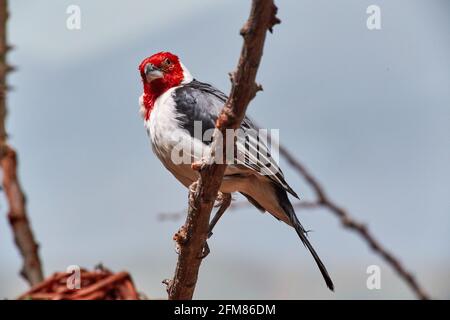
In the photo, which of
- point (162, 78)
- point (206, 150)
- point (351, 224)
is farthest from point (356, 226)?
point (162, 78)

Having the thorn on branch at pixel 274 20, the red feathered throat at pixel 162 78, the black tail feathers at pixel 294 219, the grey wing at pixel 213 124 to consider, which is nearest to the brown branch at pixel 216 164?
the thorn on branch at pixel 274 20

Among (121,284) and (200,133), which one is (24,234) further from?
(200,133)

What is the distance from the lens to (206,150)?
12.6 ft

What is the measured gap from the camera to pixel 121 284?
3.70 meters

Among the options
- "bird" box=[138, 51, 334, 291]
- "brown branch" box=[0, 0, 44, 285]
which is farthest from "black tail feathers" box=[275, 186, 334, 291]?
"brown branch" box=[0, 0, 44, 285]

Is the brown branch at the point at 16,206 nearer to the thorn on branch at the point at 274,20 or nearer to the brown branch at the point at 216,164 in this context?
the brown branch at the point at 216,164

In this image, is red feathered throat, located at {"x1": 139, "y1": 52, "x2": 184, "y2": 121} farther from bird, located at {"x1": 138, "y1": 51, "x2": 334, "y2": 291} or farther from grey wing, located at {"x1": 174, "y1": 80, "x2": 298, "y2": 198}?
grey wing, located at {"x1": 174, "y1": 80, "x2": 298, "y2": 198}

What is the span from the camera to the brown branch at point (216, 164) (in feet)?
8.06

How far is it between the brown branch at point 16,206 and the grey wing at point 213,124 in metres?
1.29

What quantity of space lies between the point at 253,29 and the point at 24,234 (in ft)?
9.09

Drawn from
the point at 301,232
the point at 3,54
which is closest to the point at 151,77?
the point at 3,54

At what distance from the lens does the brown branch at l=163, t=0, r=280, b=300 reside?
2457 millimetres

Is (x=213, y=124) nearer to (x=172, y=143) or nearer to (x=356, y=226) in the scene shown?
(x=172, y=143)

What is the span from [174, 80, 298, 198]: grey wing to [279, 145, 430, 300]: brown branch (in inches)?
47.7
